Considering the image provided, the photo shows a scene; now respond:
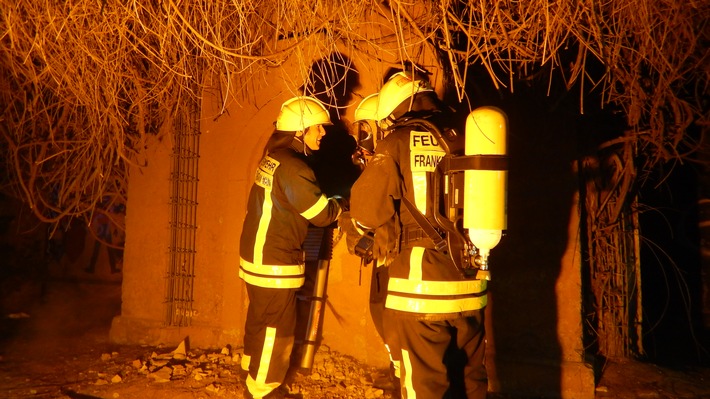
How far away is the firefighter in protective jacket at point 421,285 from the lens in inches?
115

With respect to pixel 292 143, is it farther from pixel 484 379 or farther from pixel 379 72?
pixel 484 379

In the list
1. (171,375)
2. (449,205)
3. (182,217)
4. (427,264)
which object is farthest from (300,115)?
(171,375)

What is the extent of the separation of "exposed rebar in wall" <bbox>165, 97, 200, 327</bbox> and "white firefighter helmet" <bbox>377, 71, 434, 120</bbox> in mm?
2781

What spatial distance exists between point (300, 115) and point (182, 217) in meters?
2.21

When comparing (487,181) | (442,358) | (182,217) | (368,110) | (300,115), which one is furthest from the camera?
(182,217)

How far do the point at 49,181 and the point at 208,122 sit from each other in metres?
2.14

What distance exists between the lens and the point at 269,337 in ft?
12.8

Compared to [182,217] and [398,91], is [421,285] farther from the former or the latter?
[182,217]

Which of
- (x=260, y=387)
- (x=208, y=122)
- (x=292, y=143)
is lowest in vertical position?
(x=260, y=387)

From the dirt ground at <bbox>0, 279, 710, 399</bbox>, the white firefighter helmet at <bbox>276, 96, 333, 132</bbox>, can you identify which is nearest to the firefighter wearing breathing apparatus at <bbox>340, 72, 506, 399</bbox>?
the white firefighter helmet at <bbox>276, 96, 333, 132</bbox>

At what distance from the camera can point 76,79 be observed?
15.3 ft

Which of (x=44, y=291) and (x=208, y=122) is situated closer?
(x=208, y=122)

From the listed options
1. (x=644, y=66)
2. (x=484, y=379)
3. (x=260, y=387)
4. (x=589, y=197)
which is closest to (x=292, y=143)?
(x=260, y=387)

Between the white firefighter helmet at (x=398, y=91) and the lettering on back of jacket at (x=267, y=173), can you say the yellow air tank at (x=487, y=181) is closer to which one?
the white firefighter helmet at (x=398, y=91)
